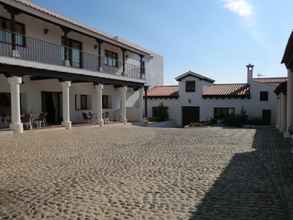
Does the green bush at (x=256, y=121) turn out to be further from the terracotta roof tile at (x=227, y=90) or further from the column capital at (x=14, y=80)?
the column capital at (x=14, y=80)

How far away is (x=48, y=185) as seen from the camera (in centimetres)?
617

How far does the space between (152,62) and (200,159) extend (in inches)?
1043

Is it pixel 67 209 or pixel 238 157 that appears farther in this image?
pixel 238 157

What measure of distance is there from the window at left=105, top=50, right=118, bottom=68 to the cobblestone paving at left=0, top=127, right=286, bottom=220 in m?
14.3

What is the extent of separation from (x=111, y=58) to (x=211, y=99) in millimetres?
9983

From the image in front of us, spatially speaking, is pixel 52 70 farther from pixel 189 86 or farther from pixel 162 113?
pixel 189 86

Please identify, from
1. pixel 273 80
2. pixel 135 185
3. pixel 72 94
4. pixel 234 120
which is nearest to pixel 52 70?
pixel 72 94

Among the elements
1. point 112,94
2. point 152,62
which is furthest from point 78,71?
point 152,62

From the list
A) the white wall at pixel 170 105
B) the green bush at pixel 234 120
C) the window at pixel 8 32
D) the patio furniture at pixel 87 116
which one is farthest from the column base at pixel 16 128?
the white wall at pixel 170 105

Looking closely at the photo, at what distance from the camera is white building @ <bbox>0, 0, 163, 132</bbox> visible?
47.3ft

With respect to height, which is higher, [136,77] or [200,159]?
[136,77]

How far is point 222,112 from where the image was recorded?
1097 inches

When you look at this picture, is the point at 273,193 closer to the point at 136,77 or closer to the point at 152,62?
the point at 136,77

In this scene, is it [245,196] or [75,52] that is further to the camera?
[75,52]
